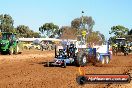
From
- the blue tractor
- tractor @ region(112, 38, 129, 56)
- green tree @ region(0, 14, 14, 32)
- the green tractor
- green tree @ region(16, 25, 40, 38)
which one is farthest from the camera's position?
green tree @ region(16, 25, 40, 38)

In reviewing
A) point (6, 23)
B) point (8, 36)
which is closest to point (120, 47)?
point (8, 36)

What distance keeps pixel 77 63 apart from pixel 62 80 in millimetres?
7452

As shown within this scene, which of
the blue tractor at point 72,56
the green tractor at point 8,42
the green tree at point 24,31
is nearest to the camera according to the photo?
the blue tractor at point 72,56

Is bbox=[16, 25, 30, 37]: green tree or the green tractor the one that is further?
bbox=[16, 25, 30, 37]: green tree

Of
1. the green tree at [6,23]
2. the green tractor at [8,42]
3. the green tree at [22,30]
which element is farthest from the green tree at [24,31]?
the green tractor at [8,42]

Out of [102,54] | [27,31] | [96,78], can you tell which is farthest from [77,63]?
[27,31]

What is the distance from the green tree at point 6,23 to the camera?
107125 millimetres

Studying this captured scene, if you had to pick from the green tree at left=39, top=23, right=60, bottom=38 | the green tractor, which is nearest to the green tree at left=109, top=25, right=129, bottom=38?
the green tree at left=39, top=23, right=60, bottom=38

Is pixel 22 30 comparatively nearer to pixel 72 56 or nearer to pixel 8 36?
pixel 8 36

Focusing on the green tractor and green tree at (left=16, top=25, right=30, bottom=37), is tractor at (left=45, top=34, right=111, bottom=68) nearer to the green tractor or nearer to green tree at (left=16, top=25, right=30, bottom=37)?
the green tractor

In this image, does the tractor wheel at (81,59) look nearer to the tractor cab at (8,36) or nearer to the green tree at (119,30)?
the tractor cab at (8,36)

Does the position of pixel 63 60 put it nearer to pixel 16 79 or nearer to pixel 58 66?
pixel 58 66

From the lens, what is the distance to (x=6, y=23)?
362 ft

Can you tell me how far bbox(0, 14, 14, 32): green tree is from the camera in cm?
10712
